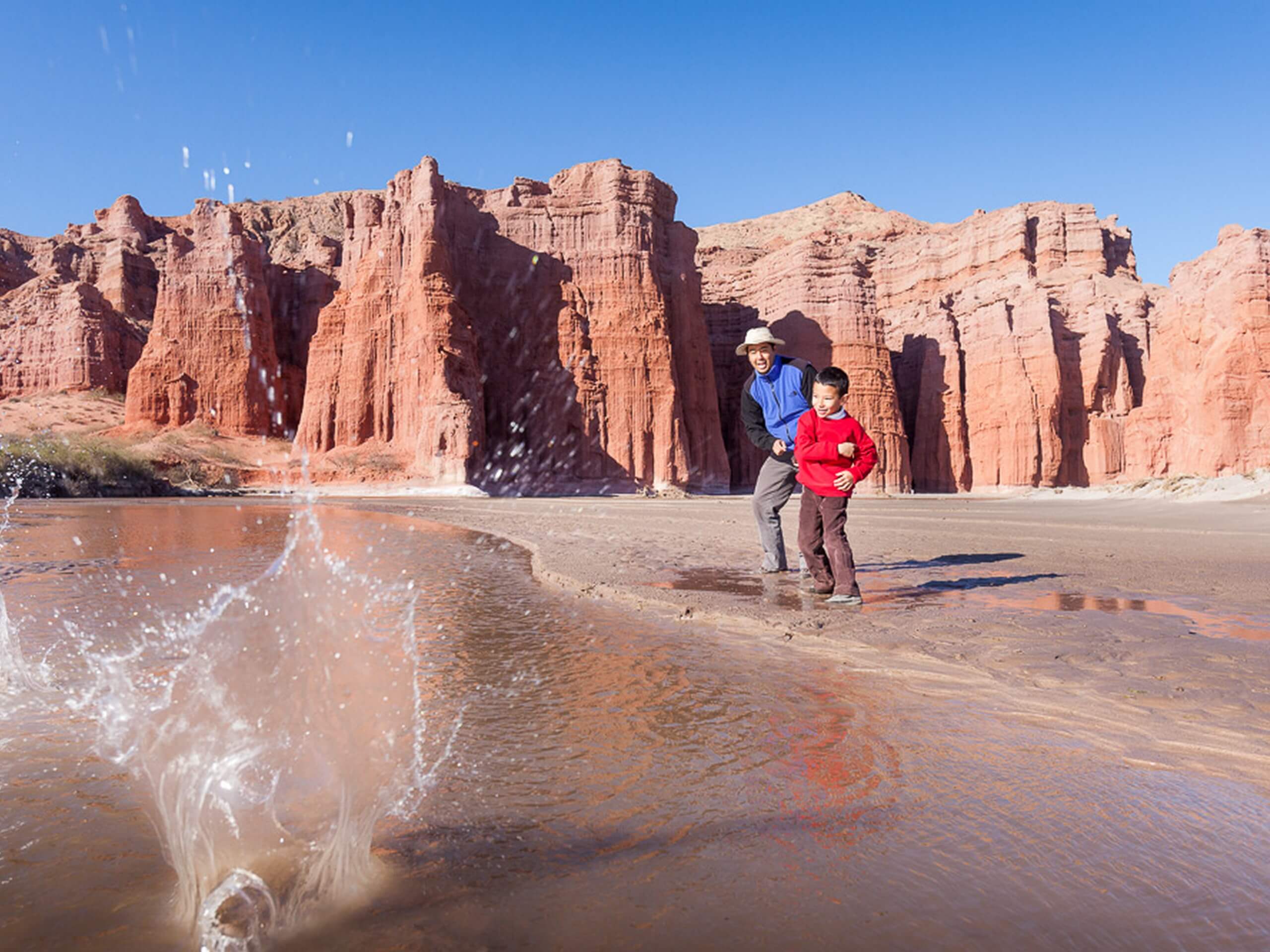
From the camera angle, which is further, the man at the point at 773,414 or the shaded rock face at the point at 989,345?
the shaded rock face at the point at 989,345

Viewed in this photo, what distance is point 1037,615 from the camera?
4.87m

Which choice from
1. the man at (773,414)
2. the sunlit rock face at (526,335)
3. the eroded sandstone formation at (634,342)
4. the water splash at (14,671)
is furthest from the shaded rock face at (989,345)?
the water splash at (14,671)

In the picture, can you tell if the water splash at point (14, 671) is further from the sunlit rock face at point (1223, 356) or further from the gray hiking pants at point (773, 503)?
the sunlit rock face at point (1223, 356)

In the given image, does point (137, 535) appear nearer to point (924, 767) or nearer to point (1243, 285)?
point (924, 767)

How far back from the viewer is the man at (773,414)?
689 cm

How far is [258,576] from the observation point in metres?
7.40

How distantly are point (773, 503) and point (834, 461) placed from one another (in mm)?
1530

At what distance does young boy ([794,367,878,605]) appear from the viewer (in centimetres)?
555

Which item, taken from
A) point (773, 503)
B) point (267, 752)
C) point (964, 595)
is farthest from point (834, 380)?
point (267, 752)

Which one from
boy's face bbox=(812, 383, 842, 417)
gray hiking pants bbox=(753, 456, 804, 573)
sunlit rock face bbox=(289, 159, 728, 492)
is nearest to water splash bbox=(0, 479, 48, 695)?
boy's face bbox=(812, 383, 842, 417)

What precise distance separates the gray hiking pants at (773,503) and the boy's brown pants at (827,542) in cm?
84

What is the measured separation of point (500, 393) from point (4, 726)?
42223 millimetres

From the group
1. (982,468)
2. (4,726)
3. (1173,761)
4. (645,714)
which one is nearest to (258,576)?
(4,726)

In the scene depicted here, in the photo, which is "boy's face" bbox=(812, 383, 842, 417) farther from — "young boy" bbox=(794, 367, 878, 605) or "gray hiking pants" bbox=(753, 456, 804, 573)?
"gray hiking pants" bbox=(753, 456, 804, 573)
